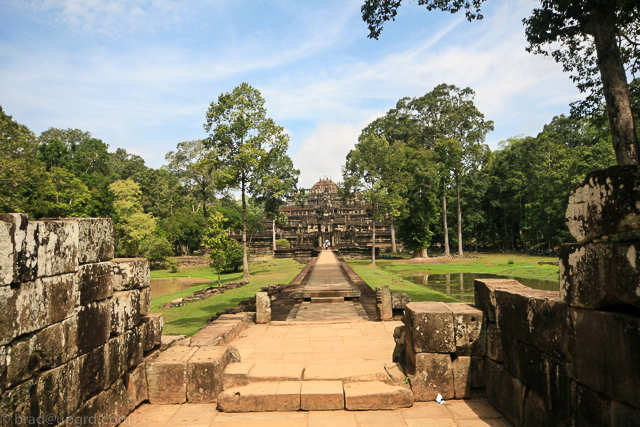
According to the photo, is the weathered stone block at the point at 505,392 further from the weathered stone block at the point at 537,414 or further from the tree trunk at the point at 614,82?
the tree trunk at the point at 614,82

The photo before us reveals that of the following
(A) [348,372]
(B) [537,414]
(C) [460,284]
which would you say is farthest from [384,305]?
(C) [460,284]

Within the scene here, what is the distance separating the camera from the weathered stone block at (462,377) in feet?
14.0

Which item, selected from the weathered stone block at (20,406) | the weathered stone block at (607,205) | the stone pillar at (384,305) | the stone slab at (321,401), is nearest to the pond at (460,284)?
the stone pillar at (384,305)

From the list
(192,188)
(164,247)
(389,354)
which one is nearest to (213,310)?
(389,354)

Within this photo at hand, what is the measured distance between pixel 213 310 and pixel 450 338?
993 cm

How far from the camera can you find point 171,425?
382 cm

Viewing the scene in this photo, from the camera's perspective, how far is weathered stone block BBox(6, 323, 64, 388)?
105 inches

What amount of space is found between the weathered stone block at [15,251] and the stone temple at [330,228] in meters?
43.3

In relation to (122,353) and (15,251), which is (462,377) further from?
(15,251)

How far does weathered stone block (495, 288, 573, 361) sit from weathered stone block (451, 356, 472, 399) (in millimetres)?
594

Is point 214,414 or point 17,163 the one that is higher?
point 17,163

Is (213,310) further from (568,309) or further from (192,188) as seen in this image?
(192,188)

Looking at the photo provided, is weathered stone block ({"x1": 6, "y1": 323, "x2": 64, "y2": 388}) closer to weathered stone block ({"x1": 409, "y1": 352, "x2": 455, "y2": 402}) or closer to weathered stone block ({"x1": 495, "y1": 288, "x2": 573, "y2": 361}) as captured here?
weathered stone block ({"x1": 409, "y1": 352, "x2": 455, "y2": 402})

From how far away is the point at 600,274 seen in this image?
2637 millimetres
